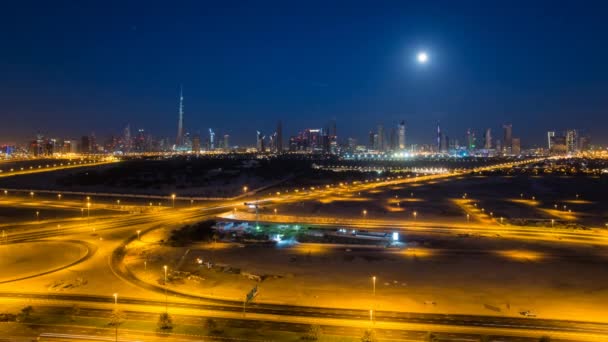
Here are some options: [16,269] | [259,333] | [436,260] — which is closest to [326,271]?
Answer: [436,260]

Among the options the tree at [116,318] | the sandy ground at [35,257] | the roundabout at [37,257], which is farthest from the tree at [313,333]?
the sandy ground at [35,257]

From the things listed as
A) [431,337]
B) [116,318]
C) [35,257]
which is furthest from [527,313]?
[35,257]

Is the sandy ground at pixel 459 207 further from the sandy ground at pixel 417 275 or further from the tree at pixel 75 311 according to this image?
the tree at pixel 75 311

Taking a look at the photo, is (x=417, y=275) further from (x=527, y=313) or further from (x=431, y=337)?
(x=431, y=337)

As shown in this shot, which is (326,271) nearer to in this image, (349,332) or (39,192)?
(349,332)

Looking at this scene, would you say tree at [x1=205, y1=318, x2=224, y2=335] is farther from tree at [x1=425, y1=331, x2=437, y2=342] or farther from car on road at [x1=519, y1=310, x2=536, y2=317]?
car on road at [x1=519, y1=310, x2=536, y2=317]

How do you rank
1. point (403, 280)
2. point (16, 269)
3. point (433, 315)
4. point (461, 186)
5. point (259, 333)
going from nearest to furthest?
point (259, 333), point (433, 315), point (403, 280), point (16, 269), point (461, 186)
